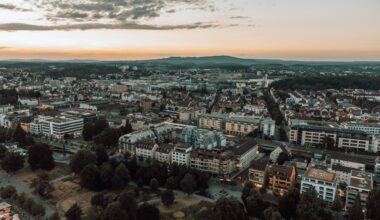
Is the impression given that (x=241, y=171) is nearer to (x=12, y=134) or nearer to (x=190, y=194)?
(x=190, y=194)

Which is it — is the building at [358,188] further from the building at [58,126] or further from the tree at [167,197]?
the building at [58,126]

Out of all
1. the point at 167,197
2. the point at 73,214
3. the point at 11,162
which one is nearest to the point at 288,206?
the point at 167,197

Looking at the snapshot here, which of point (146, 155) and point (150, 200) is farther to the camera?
point (146, 155)

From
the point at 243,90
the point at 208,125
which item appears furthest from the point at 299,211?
the point at 243,90

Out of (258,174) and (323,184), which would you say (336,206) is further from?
(258,174)

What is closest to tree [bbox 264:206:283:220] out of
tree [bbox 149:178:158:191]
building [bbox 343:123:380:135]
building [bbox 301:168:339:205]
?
building [bbox 301:168:339:205]

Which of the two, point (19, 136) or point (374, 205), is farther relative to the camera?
point (19, 136)

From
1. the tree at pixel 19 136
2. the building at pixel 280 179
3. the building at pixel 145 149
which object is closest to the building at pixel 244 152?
the building at pixel 280 179
